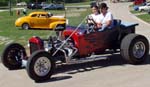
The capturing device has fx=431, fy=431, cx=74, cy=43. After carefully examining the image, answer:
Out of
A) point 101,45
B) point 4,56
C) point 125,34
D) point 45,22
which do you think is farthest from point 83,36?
point 45,22

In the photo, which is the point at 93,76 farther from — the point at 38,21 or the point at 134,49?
the point at 38,21

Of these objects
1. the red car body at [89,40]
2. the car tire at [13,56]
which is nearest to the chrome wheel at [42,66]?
the red car body at [89,40]

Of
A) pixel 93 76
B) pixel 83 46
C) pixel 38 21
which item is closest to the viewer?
pixel 93 76

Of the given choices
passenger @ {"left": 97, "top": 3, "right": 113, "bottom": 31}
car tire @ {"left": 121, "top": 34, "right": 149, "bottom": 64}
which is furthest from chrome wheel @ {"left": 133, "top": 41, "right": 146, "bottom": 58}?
passenger @ {"left": 97, "top": 3, "right": 113, "bottom": 31}

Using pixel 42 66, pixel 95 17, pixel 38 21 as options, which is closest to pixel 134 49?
pixel 95 17

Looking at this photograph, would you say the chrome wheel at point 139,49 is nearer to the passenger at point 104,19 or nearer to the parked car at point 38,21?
the passenger at point 104,19

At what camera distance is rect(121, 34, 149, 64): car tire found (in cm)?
1077

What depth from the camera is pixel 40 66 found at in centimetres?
949

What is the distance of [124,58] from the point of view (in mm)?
11016

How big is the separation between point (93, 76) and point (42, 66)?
46.8 inches

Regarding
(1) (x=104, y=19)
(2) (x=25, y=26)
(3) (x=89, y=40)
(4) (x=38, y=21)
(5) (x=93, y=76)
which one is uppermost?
(1) (x=104, y=19)

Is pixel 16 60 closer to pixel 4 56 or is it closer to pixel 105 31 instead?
pixel 4 56

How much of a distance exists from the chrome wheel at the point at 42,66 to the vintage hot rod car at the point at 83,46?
0.12 metres

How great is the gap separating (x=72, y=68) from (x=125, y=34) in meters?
1.69
